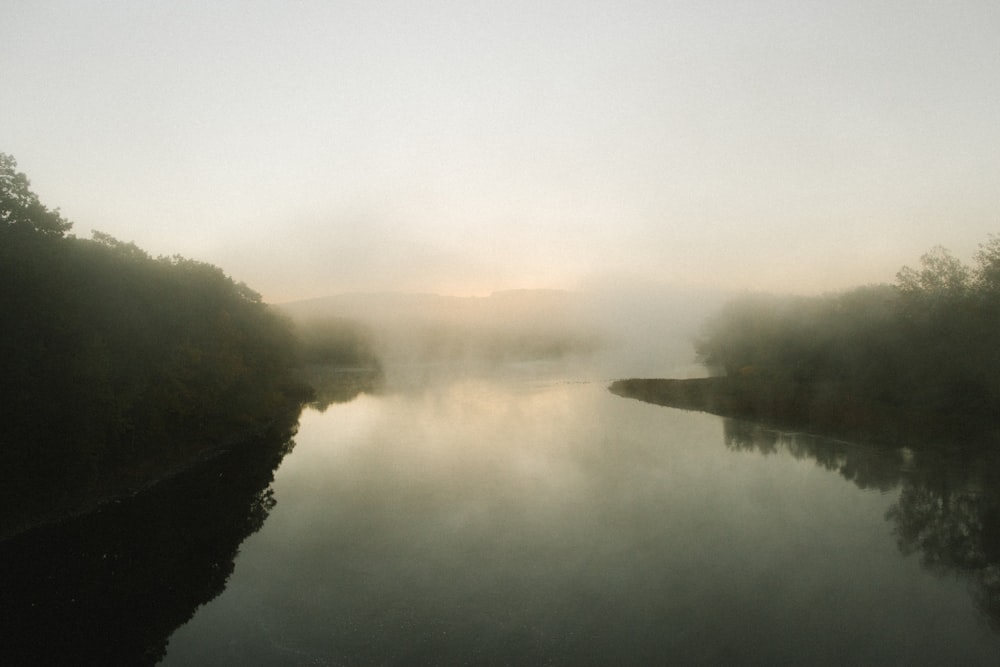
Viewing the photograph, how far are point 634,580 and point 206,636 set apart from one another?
545 inches

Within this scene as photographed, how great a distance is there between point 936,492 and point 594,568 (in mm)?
20474

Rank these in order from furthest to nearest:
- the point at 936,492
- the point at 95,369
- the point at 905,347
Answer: the point at 905,347 → the point at 936,492 → the point at 95,369

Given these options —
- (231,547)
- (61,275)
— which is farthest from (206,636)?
(61,275)

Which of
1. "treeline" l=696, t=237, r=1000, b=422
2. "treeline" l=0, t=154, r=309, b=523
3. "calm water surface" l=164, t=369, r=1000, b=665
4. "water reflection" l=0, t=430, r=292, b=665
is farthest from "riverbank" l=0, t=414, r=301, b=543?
"treeline" l=696, t=237, r=1000, b=422

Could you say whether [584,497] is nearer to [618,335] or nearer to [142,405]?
[142,405]

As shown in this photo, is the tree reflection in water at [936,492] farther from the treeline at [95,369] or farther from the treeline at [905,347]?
the treeline at [95,369]

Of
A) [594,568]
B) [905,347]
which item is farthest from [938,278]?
[594,568]

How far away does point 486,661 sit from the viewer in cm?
1377

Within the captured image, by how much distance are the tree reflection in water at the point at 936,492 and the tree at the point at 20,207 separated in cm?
4133

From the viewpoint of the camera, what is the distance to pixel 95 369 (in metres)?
25.0

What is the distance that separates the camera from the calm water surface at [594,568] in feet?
47.9

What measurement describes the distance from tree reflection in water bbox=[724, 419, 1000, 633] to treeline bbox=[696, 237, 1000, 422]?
4741mm

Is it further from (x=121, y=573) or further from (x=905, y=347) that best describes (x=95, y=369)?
(x=905, y=347)

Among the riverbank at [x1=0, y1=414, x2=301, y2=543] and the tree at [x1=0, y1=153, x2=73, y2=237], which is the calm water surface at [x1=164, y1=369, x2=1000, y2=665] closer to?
the riverbank at [x1=0, y1=414, x2=301, y2=543]
